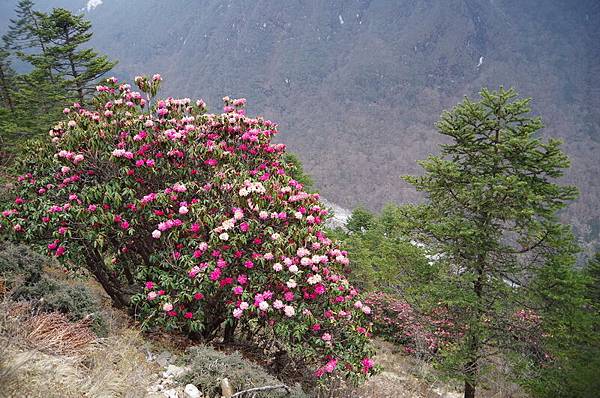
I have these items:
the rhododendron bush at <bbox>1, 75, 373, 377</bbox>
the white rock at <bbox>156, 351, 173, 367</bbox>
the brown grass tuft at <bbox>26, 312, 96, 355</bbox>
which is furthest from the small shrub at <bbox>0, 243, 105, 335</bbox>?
the white rock at <bbox>156, 351, 173, 367</bbox>

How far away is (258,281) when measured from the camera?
174 inches

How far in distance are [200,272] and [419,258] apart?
19.9 feet

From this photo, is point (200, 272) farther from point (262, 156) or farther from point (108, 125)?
point (108, 125)

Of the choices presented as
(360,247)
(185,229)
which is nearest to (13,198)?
(185,229)

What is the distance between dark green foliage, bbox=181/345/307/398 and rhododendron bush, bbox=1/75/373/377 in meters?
0.48

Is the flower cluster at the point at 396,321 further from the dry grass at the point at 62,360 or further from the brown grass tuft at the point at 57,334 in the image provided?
the brown grass tuft at the point at 57,334

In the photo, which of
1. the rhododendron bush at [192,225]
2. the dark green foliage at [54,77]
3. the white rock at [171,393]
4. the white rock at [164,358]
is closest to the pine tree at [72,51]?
the dark green foliage at [54,77]

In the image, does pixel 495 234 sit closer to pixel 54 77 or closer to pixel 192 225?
pixel 192 225

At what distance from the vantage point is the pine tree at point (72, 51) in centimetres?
1443

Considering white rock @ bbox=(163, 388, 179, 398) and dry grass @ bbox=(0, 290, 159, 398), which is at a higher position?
dry grass @ bbox=(0, 290, 159, 398)

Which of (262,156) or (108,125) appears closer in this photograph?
(108,125)

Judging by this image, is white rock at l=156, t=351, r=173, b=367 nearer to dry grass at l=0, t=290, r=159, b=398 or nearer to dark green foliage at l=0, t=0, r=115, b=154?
dry grass at l=0, t=290, r=159, b=398

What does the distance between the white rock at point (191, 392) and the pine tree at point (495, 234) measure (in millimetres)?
5526

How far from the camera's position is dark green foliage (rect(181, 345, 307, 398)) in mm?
3631
